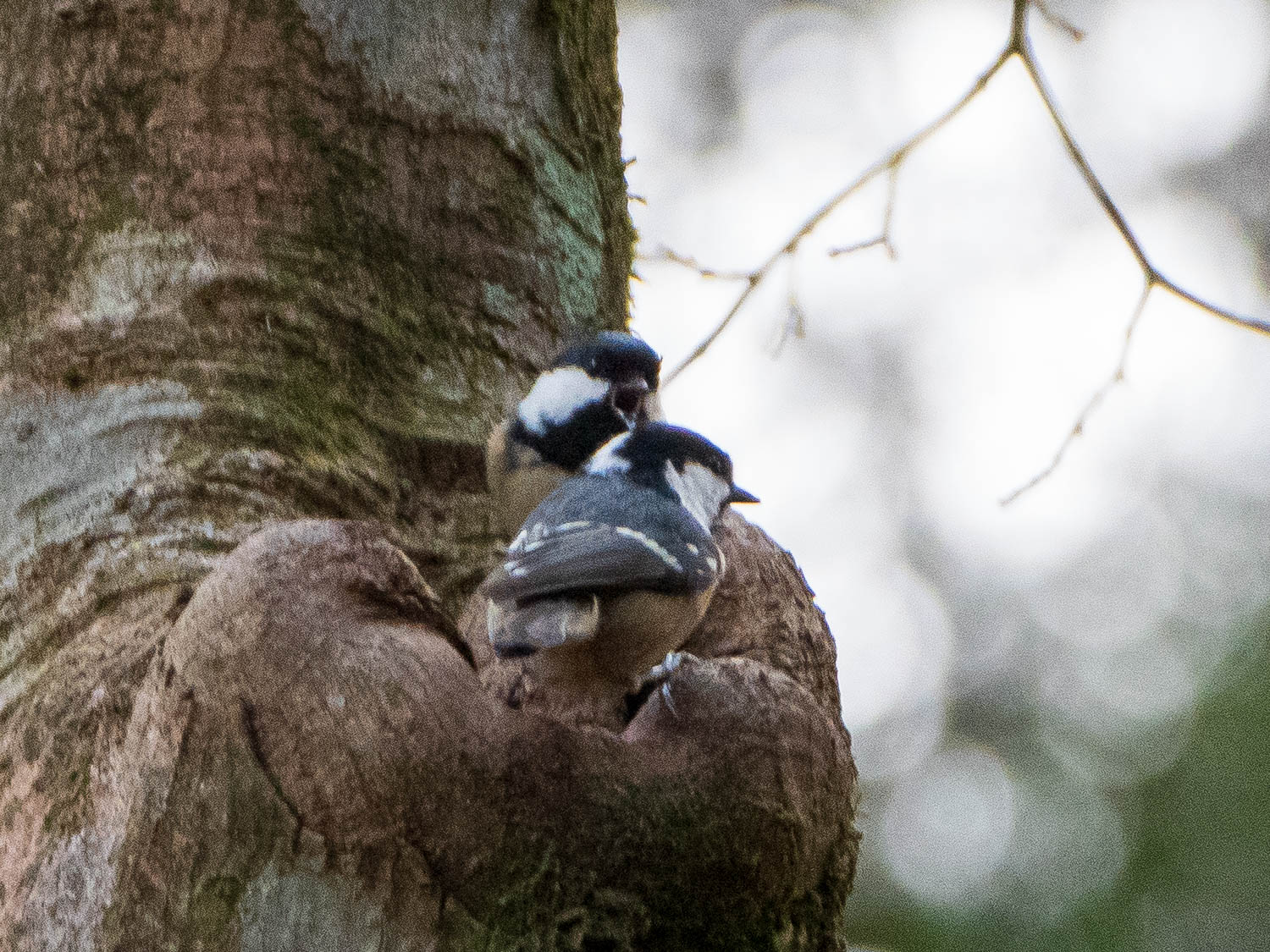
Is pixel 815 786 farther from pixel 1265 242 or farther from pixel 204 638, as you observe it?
pixel 1265 242

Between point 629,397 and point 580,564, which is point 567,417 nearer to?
point 629,397

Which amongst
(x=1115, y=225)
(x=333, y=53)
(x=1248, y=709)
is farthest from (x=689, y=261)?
(x=1248, y=709)

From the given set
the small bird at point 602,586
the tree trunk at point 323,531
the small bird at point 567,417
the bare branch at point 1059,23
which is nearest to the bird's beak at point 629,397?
the small bird at point 567,417

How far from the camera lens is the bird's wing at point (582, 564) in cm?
153

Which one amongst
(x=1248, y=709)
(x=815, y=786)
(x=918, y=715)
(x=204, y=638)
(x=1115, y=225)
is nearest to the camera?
(x=204, y=638)

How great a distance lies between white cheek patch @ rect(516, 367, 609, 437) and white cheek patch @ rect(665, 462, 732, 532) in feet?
0.72

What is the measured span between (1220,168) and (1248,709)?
2.34 metres

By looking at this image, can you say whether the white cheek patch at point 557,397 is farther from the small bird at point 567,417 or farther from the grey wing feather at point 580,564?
the grey wing feather at point 580,564

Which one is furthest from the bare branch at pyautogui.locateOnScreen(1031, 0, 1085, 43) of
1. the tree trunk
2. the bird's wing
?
the bird's wing

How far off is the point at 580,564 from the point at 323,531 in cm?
41

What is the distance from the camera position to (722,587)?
169 cm

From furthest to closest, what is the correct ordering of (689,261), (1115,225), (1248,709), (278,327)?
(1248,709) → (689,261) → (1115,225) → (278,327)

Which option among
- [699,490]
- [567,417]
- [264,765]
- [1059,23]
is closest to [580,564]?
[699,490]

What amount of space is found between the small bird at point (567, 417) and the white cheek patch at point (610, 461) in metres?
0.11
